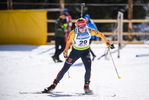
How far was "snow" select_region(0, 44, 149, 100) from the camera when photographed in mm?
5000

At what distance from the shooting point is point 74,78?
6668mm

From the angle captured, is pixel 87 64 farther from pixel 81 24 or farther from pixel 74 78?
pixel 74 78

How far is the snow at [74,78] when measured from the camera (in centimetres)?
500

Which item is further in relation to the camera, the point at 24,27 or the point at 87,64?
the point at 24,27

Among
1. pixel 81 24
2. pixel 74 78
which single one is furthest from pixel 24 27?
pixel 81 24

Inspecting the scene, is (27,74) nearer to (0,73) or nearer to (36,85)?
(0,73)

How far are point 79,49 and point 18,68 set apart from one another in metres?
3.83

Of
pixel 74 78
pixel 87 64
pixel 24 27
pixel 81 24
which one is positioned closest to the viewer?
pixel 81 24

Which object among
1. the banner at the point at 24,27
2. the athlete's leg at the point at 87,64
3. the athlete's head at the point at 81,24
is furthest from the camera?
the banner at the point at 24,27

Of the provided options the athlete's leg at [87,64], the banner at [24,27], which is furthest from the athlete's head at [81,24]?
the banner at [24,27]

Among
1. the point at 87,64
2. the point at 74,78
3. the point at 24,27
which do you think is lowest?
the point at 74,78

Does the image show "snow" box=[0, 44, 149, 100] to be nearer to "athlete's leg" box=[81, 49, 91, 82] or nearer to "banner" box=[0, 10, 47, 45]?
"athlete's leg" box=[81, 49, 91, 82]

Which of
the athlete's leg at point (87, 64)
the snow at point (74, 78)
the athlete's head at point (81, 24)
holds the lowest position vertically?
the snow at point (74, 78)

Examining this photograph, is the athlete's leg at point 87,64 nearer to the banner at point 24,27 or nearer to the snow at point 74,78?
the snow at point 74,78
